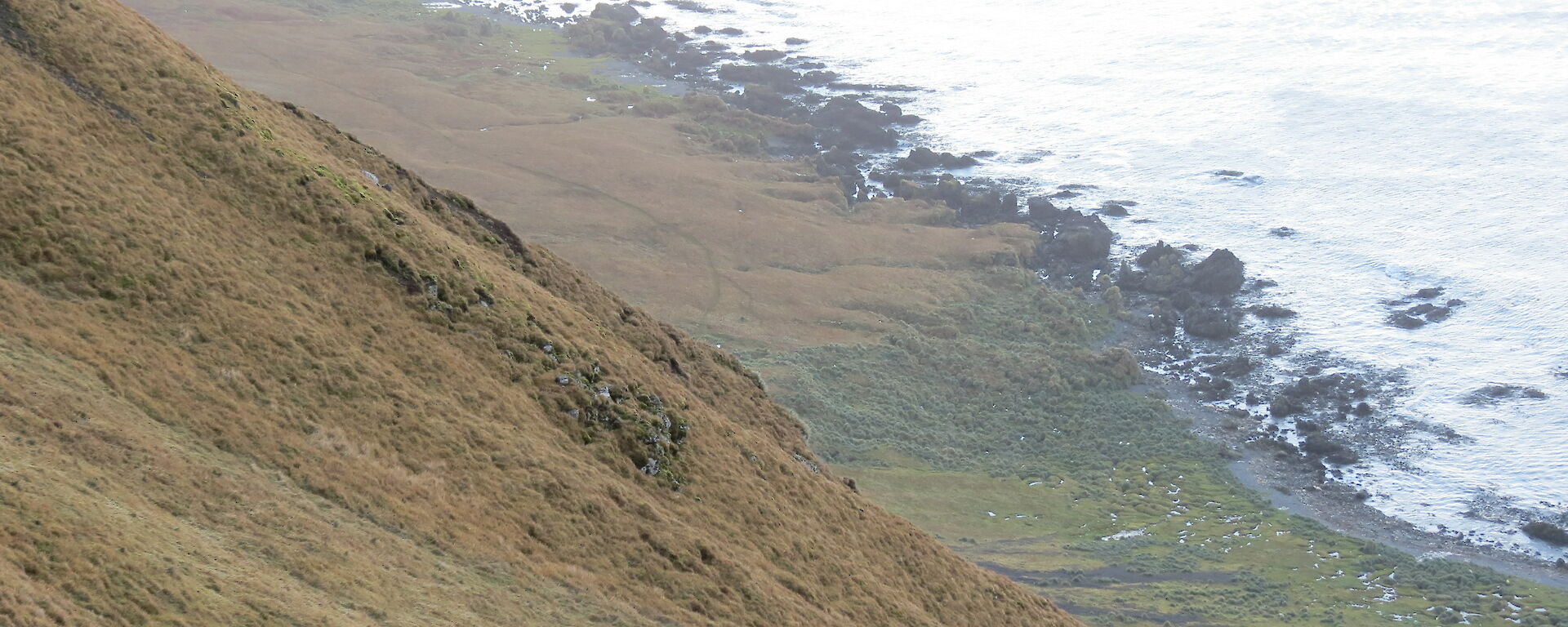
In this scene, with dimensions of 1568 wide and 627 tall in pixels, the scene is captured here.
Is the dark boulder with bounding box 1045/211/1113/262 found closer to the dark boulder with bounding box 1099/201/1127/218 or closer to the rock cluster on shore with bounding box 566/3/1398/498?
the rock cluster on shore with bounding box 566/3/1398/498

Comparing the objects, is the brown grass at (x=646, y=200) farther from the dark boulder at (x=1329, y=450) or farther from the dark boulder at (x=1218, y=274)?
the dark boulder at (x=1329, y=450)

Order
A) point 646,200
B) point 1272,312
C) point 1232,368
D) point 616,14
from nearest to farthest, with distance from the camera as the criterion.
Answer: point 1232,368
point 1272,312
point 646,200
point 616,14

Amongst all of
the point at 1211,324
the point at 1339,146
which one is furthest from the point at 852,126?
the point at 1211,324

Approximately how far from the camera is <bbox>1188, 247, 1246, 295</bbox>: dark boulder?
91250mm

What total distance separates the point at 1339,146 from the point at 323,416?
113023mm

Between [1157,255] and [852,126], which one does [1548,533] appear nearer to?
[1157,255]

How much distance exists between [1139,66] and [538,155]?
2964 inches

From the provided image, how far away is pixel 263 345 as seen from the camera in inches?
1070

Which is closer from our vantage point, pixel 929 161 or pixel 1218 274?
pixel 1218 274

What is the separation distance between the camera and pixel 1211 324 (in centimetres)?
8531

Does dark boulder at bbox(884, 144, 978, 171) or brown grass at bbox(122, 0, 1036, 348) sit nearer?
brown grass at bbox(122, 0, 1036, 348)

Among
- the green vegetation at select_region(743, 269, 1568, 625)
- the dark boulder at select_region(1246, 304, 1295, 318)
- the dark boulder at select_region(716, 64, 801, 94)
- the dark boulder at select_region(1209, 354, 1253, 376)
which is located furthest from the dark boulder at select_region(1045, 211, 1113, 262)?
the dark boulder at select_region(716, 64, 801, 94)

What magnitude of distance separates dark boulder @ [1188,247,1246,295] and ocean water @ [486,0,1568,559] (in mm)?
3329

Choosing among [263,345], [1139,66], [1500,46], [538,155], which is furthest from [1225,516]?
[1500,46]
